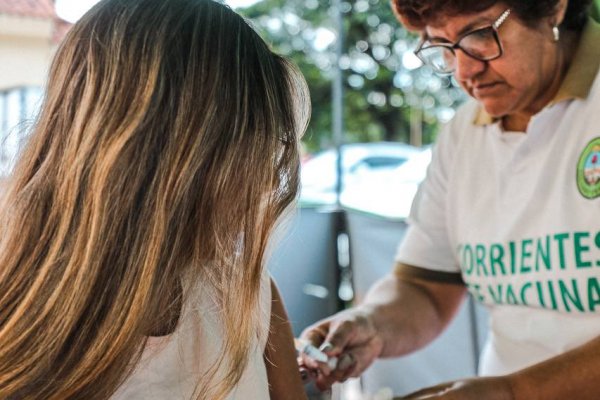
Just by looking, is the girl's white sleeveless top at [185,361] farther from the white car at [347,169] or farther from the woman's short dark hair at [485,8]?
the woman's short dark hair at [485,8]

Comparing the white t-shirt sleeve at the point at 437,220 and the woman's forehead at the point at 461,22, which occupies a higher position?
the woman's forehead at the point at 461,22

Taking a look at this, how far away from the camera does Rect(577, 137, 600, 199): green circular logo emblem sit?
4.27 feet

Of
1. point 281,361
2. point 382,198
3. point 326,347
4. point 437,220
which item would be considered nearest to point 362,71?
point 382,198

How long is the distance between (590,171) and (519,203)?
171mm

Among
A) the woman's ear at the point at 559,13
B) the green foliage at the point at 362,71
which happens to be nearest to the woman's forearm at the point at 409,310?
the woman's ear at the point at 559,13

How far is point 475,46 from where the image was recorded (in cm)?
Result: 139

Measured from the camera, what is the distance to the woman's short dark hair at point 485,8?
1342 mm

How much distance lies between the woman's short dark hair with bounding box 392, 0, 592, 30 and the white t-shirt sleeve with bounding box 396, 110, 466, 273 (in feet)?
1.06

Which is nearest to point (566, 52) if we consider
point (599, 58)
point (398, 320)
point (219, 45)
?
point (599, 58)

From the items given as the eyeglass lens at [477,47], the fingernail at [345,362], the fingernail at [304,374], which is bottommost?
the fingernail at [345,362]

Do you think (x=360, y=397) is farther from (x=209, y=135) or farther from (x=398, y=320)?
(x=209, y=135)

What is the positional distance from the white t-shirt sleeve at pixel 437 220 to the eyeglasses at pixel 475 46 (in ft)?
0.82

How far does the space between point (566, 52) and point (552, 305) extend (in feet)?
1.52

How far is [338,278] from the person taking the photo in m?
3.06
